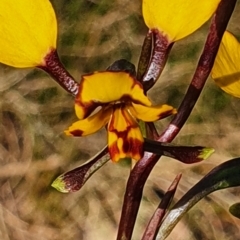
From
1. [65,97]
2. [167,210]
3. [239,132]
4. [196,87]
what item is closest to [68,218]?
[65,97]

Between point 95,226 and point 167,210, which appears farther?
point 95,226

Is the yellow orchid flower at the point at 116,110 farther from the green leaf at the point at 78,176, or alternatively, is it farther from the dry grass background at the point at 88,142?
the dry grass background at the point at 88,142

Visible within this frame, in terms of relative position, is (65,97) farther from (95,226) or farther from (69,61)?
(95,226)

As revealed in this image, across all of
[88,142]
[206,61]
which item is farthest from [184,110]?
[88,142]

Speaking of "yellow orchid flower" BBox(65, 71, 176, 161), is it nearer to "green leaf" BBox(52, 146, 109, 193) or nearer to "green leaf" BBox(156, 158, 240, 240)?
"green leaf" BBox(52, 146, 109, 193)

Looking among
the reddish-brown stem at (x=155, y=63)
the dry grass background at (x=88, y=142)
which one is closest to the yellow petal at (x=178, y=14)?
the reddish-brown stem at (x=155, y=63)

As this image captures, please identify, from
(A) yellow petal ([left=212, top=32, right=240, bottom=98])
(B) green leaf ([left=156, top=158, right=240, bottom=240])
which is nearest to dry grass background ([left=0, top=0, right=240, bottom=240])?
(B) green leaf ([left=156, top=158, right=240, bottom=240])
